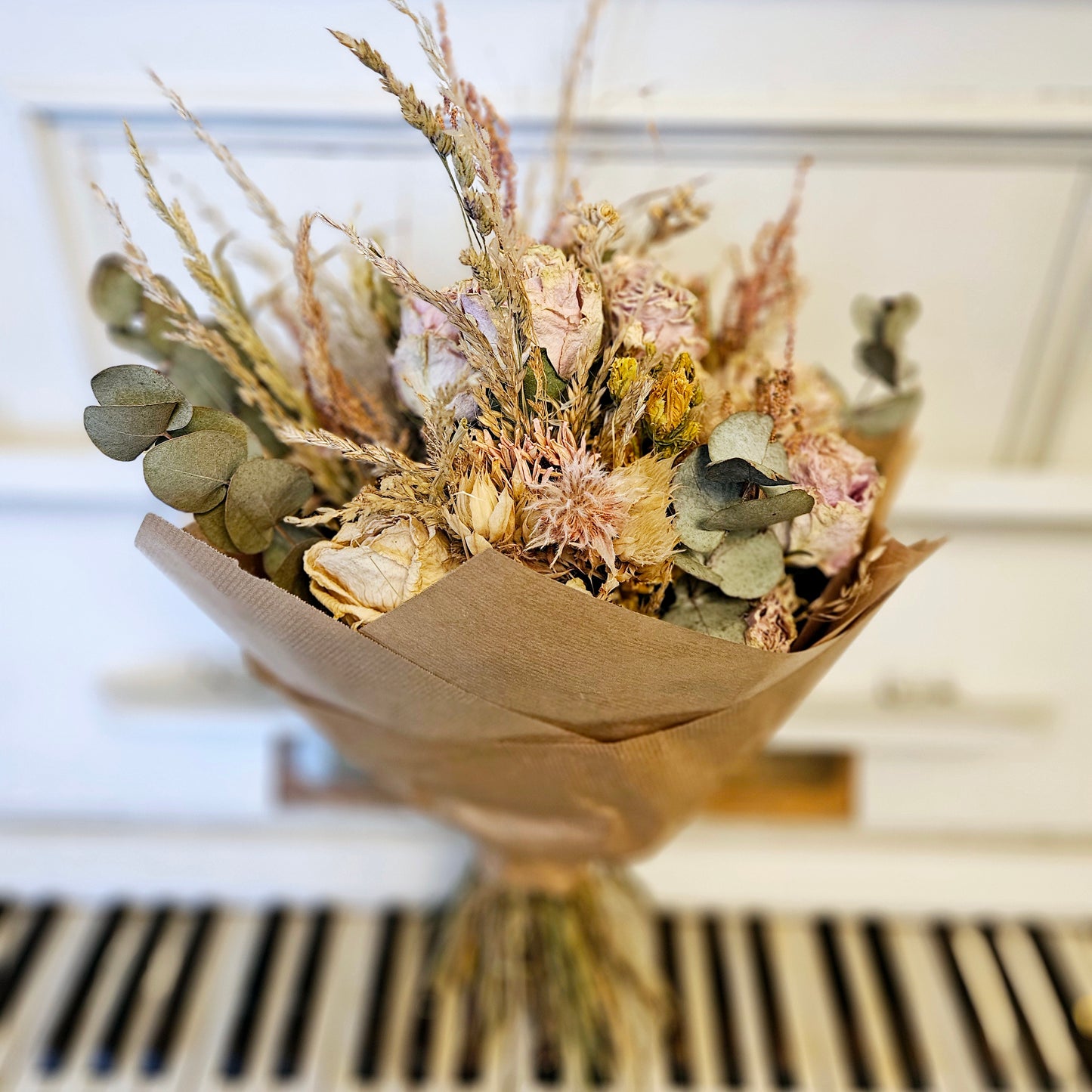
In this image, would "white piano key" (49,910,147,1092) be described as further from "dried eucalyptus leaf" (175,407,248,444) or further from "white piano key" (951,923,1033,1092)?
"white piano key" (951,923,1033,1092)

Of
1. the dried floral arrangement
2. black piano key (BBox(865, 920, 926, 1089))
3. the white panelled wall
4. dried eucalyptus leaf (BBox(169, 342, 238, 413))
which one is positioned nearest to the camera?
the dried floral arrangement

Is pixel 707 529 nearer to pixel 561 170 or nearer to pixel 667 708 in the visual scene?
pixel 667 708

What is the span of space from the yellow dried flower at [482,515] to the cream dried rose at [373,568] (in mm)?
24

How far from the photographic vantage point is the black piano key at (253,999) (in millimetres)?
872

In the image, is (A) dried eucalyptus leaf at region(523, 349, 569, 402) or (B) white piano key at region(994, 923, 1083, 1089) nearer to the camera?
(A) dried eucalyptus leaf at region(523, 349, 569, 402)

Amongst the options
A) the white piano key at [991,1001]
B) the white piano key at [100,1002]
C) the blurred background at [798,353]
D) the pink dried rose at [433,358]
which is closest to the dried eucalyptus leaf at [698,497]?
the pink dried rose at [433,358]

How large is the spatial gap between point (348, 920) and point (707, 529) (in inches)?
30.4

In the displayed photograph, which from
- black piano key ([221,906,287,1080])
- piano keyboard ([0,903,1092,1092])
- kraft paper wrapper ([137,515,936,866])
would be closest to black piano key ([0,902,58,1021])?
piano keyboard ([0,903,1092,1092])

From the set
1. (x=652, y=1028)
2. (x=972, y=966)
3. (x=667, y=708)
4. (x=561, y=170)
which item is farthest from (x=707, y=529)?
(x=972, y=966)

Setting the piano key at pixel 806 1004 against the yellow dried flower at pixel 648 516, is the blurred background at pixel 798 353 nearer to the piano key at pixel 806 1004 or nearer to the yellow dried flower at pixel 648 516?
the piano key at pixel 806 1004

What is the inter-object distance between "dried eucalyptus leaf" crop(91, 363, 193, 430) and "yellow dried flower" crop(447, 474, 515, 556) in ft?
0.53

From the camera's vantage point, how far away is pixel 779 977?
94 centimetres

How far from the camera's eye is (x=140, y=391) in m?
0.46

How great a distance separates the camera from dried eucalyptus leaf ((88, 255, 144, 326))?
2.03 ft
